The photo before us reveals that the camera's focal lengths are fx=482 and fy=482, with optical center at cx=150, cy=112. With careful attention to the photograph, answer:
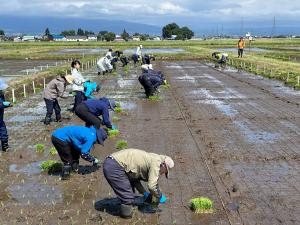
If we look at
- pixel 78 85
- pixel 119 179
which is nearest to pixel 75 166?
pixel 119 179

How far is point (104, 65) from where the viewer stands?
94.0ft

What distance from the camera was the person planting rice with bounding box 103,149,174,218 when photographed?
599cm

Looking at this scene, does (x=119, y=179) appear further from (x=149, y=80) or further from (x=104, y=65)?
(x=104, y=65)

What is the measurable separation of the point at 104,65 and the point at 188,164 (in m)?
20.0

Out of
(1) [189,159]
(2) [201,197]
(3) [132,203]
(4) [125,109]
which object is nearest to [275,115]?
(4) [125,109]

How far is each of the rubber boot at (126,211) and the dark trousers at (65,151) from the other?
1.89m

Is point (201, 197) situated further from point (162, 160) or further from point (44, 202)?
point (44, 202)

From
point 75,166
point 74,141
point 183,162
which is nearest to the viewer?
point 74,141

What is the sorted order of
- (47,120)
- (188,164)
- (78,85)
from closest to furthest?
1. (188,164)
2. (47,120)
3. (78,85)

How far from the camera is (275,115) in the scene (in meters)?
14.7

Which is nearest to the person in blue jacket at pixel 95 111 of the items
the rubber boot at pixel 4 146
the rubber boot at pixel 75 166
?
the rubber boot at pixel 75 166

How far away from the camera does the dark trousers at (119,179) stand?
629 centimetres

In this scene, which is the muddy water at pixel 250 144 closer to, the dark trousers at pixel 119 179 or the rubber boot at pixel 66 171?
the dark trousers at pixel 119 179

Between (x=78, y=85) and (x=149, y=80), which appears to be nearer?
(x=78, y=85)
